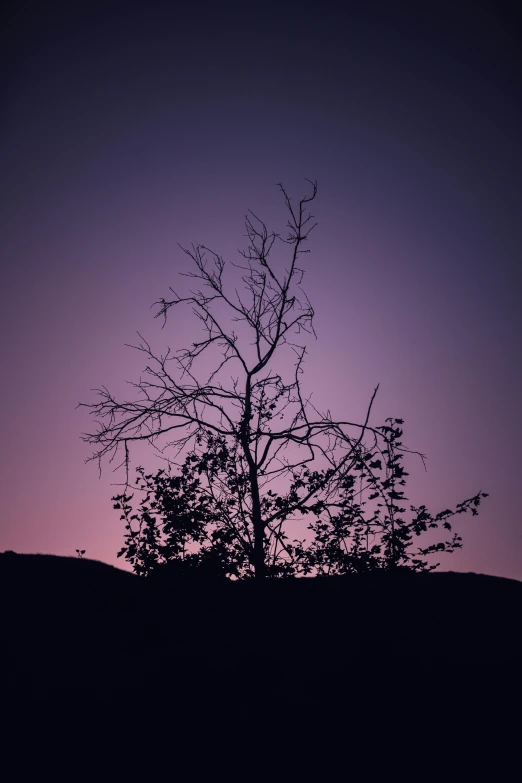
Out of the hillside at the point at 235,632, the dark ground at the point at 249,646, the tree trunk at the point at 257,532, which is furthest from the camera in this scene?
the tree trunk at the point at 257,532

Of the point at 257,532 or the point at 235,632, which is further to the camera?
the point at 257,532

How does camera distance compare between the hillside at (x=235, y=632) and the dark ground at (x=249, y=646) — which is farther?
the hillside at (x=235, y=632)

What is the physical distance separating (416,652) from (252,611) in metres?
2.48

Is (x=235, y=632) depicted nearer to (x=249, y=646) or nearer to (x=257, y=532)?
(x=249, y=646)

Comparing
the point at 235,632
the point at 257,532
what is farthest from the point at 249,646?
the point at 257,532

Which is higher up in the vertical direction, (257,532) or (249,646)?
(257,532)

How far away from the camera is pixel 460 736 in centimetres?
604

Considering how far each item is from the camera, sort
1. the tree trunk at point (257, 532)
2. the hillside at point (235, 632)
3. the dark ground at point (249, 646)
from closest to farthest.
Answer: the dark ground at point (249, 646) < the hillside at point (235, 632) < the tree trunk at point (257, 532)

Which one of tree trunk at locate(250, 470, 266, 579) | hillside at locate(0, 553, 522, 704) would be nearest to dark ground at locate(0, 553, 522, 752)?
hillside at locate(0, 553, 522, 704)

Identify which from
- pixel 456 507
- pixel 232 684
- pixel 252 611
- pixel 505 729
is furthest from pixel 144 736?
pixel 456 507

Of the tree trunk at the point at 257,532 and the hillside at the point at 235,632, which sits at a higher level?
the tree trunk at the point at 257,532

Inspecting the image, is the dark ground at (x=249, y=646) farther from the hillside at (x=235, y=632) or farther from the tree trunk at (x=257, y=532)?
the tree trunk at (x=257, y=532)

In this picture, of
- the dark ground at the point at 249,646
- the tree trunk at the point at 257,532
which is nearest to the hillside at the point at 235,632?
the dark ground at the point at 249,646

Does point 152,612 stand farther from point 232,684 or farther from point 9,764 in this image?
point 9,764
